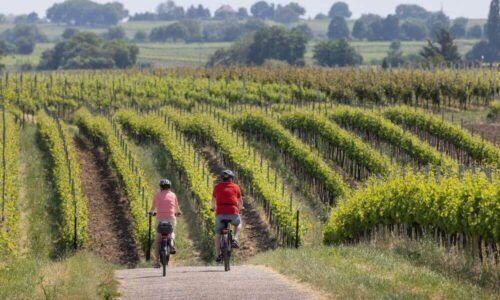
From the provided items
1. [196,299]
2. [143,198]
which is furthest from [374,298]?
[143,198]

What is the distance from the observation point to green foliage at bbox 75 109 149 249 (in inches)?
1205

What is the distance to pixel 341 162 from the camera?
4225 centimetres

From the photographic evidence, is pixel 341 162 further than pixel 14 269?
Yes

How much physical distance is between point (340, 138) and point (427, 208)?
2028 centimetres

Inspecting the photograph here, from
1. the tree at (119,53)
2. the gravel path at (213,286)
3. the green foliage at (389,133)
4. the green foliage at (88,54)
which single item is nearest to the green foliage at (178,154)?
the green foliage at (389,133)

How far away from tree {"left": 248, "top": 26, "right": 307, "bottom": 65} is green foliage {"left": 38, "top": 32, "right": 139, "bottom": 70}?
17.2m

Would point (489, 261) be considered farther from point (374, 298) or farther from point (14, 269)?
point (14, 269)

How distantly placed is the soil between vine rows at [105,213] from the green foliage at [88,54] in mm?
97809

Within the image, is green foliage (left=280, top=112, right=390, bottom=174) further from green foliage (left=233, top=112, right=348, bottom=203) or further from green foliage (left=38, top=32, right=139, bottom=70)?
green foliage (left=38, top=32, right=139, bottom=70)

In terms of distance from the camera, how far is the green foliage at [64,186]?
30078mm

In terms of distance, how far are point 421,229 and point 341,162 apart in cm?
1984

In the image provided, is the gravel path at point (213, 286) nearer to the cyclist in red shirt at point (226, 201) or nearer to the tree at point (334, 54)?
the cyclist in red shirt at point (226, 201)

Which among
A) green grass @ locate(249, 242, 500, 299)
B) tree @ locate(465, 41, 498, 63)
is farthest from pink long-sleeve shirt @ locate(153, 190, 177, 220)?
tree @ locate(465, 41, 498, 63)

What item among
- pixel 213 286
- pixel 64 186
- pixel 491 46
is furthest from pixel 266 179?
pixel 491 46
